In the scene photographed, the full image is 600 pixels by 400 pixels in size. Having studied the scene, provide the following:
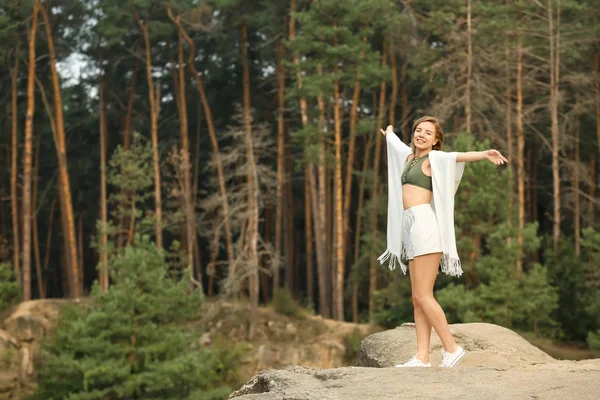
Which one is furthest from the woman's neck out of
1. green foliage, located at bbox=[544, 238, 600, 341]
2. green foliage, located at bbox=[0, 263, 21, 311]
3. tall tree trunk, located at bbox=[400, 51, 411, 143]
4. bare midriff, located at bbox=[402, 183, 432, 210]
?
tall tree trunk, located at bbox=[400, 51, 411, 143]

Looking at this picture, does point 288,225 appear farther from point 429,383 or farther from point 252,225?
point 429,383

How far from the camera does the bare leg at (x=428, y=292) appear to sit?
20.5 ft

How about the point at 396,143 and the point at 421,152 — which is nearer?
the point at 421,152

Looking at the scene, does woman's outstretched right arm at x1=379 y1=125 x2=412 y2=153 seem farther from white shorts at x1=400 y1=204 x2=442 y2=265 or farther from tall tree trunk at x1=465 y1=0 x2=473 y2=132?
tall tree trunk at x1=465 y1=0 x2=473 y2=132

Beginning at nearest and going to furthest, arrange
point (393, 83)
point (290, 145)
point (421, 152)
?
point (421, 152)
point (290, 145)
point (393, 83)

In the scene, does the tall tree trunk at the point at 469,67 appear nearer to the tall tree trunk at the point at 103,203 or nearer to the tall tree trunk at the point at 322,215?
the tall tree trunk at the point at 322,215

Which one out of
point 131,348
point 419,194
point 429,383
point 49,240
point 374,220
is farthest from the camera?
point 49,240

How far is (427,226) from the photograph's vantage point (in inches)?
247

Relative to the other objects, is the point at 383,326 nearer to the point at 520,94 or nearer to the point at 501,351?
the point at 520,94

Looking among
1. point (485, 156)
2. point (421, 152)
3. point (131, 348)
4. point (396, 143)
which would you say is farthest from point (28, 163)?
point (485, 156)

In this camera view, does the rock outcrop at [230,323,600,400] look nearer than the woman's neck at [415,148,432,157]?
Yes

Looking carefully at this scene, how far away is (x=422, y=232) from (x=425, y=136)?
0.71m

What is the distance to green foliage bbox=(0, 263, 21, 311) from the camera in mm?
24656

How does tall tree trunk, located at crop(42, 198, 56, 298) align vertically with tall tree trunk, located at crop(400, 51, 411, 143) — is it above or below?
below
